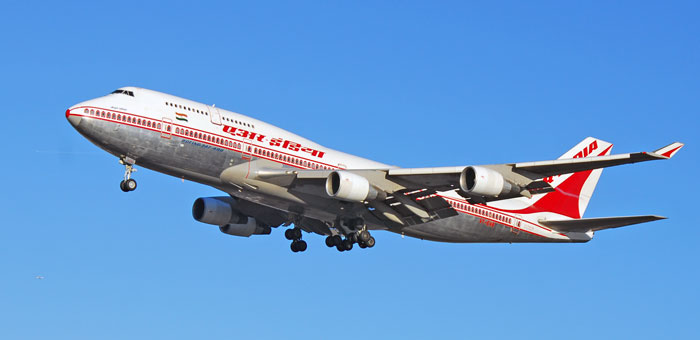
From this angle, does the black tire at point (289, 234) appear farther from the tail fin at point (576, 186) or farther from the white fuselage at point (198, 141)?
the tail fin at point (576, 186)

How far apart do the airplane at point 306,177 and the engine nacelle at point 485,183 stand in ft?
0.15

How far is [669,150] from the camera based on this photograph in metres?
36.7

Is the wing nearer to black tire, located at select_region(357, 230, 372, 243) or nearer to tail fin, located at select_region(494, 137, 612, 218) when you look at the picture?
black tire, located at select_region(357, 230, 372, 243)

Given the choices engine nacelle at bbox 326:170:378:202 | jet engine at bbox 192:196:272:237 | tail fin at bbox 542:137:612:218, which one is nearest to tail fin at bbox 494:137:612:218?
tail fin at bbox 542:137:612:218

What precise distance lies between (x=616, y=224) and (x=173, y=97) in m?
22.9

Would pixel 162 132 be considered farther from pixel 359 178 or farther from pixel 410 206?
pixel 410 206

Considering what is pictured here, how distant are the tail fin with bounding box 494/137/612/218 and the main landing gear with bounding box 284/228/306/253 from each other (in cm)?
1386

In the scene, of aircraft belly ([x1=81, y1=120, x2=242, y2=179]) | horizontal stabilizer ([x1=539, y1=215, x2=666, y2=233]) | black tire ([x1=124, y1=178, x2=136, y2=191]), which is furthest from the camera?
horizontal stabilizer ([x1=539, y1=215, x2=666, y2=233])

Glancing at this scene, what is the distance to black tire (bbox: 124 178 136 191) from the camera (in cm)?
4235

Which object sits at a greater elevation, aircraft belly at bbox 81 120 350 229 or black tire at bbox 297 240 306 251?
aircraft belly at bbox 81 120 350 229

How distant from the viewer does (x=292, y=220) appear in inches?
1916

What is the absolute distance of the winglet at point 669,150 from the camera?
36594 millimetres

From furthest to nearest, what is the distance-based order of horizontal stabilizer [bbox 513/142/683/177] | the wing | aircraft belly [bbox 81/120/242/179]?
the wing → aircraft belly [bbox 81/120/242/179] → horizontal stabilizer [bbox 513/142/683/177]

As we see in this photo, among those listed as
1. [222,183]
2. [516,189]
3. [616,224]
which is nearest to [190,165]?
[222,183]
